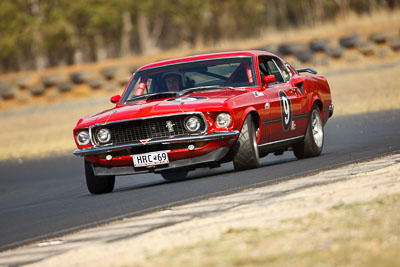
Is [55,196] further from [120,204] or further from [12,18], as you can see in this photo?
[12,18]

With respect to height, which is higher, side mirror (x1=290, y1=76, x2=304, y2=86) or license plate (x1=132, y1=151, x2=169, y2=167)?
side mirror (x1=290, y1=76, x2=304, y2=86)

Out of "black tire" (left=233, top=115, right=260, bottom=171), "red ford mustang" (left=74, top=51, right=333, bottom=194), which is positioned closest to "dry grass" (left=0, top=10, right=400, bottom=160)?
"red ford mustang" (left=74, top=51, right=333, bottom=194)

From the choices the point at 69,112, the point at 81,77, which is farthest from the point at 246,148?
the point at 81,77

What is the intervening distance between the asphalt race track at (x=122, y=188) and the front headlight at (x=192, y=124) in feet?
1.82

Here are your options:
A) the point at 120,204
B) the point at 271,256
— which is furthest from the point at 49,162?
the point at 271,256

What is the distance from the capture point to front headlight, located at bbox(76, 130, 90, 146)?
952 cm

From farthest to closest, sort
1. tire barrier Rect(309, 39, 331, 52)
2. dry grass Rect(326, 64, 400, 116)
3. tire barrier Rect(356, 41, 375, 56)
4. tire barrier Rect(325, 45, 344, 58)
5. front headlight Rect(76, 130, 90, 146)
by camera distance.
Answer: tire barrier Rect(309, 39, 331, 52), tire barrier Rect(325, 45, 344, 58), tire barrier Rect(356, 41, 375, 56), dry grass Rect(326, 64, 400, 116), front headlight Rect(76, 130, 90, 146)

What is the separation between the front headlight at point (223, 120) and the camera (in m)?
9.04

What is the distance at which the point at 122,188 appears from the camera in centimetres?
1020

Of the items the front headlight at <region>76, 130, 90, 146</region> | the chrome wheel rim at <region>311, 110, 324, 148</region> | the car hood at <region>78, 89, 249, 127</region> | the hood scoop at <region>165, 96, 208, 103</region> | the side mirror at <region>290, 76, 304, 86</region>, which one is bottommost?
the chrome wheel rim at <region>311, 110, 324, 148</region>

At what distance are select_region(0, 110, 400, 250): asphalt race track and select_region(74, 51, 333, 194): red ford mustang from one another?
254 millimetres

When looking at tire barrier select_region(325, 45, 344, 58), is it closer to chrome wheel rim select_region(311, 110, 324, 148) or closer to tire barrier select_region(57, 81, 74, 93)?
tire barrier select_region(57, 81, 74, 93)

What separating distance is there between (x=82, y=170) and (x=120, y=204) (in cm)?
554

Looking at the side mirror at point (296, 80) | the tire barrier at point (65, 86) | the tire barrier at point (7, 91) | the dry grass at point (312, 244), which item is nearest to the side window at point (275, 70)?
the side mirror at point (296, 80)
